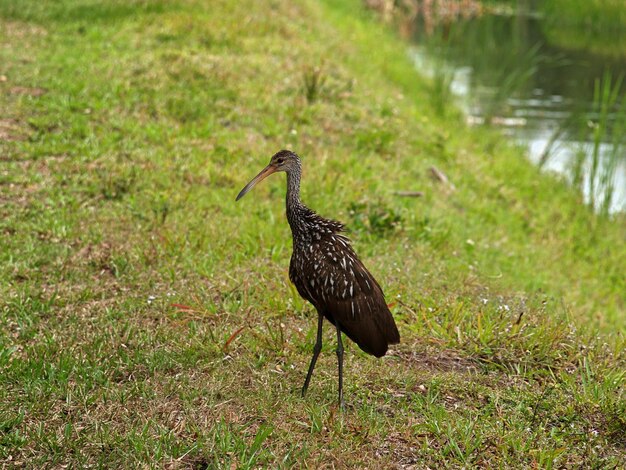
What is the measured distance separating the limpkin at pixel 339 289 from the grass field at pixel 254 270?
0.42m

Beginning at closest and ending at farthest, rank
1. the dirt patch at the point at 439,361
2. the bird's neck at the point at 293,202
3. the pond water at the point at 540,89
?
the bird's neck at the point at 293,202, the dirt patch at the point at 439,361, the pond water at the point at 540,89

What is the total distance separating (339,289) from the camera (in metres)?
4.65

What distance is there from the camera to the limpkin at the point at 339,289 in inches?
183

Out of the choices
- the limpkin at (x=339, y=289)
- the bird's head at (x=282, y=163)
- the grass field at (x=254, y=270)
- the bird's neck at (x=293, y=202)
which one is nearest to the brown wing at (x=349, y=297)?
the limpkin at (x=339, y=289)

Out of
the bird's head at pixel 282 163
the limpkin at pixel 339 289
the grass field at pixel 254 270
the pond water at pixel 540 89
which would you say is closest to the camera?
the grass field at pixel 254 270

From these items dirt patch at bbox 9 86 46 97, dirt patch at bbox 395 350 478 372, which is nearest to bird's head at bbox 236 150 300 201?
dirt patch at bbox 395 350 478 372

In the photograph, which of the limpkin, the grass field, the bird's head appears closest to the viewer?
the grass field

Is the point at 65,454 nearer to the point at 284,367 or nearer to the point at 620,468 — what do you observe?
the point at 284,367

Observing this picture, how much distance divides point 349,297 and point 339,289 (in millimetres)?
70

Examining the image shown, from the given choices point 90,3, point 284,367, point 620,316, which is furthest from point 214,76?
point 284,367

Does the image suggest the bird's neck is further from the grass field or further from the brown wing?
the grass field

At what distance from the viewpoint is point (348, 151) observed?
31.9ft

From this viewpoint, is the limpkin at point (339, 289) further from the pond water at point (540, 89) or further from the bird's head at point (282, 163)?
the pond water at point (540, 89)

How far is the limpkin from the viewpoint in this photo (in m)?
4.64
